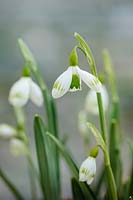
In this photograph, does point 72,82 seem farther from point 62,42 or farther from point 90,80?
point 62,42

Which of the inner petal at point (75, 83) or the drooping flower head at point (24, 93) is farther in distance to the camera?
the drooping flower head at point (24, 93)

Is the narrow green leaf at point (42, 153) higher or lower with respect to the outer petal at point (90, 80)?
lower

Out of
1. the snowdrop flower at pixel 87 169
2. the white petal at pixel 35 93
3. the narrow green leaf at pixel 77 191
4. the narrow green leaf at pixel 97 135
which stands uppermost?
the white petal at pixel 35 93

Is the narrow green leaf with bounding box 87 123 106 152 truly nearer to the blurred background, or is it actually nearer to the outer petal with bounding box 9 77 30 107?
the outer petal with bounding box 9 77 30 107

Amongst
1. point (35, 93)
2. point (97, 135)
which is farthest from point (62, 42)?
point (97, 135)

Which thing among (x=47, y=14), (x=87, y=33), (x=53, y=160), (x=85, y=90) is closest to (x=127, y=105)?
(x=85, y=90)

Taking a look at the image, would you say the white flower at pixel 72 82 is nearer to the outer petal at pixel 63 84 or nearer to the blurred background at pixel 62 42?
the outer petal at pixel 63 84

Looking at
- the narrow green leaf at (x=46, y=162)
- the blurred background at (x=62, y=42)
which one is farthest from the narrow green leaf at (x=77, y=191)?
the blurred background at (x=62, y=42)

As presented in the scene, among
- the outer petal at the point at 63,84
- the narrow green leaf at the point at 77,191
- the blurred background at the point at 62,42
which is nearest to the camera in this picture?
the outer petal at the point at 63,84
